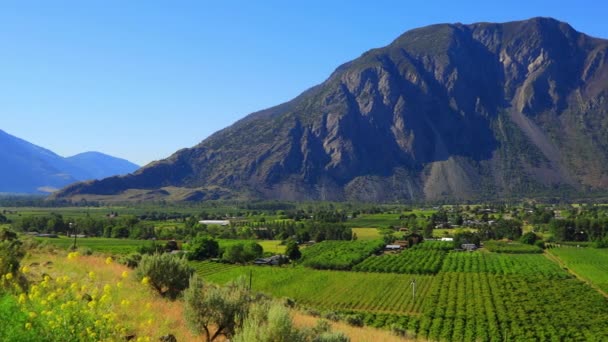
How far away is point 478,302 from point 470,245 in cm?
6555

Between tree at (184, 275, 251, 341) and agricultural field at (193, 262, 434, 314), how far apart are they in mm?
40120

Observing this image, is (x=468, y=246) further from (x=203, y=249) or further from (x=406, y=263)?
(x=203, y=249)

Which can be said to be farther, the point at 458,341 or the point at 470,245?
the point at 470,245

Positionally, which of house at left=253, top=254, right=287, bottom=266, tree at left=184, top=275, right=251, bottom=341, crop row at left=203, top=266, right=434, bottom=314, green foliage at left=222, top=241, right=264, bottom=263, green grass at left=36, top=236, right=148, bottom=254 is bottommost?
crop row at left=203, top=266, right=434, bottom=314

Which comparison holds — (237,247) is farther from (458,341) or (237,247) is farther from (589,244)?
(589,244)

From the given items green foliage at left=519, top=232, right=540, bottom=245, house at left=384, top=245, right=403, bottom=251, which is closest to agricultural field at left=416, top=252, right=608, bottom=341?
house at left=384, top=245, right=403, bottom=251

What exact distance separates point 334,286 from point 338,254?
2749cm

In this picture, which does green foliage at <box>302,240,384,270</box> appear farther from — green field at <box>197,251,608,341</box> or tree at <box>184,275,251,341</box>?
tree at <box>184,275,251,341</box>

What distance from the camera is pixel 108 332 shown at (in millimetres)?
9398

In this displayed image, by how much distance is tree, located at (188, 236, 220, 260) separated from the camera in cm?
9038

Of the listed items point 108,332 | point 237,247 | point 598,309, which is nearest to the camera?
point 108,332

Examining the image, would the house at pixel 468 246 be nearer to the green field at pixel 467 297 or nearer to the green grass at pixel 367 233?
the green grass at pixel 367 233

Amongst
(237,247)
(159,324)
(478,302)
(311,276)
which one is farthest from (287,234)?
(159,324)

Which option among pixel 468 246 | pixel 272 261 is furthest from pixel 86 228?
pixel 468 246
